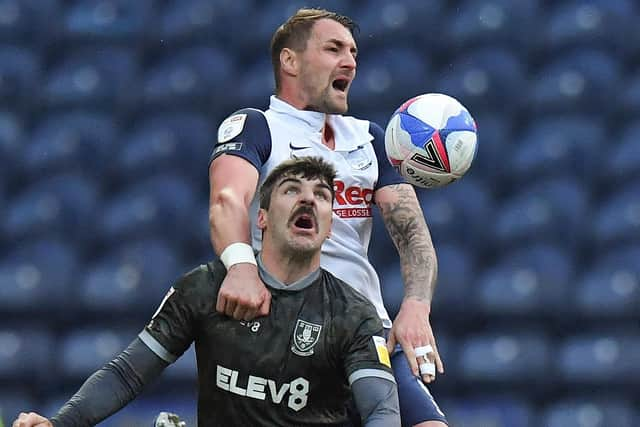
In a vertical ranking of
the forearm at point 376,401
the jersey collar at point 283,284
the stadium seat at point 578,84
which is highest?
the stadium seat at point 578,84

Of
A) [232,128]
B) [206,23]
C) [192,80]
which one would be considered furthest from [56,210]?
[232,128]

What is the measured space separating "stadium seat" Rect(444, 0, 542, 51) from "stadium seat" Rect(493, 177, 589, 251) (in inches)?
54.5

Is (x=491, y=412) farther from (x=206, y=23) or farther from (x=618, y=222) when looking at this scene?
(x=206, y=23)

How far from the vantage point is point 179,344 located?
4.08 m

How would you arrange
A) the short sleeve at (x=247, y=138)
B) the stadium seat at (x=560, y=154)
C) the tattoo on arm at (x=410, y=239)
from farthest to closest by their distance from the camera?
the stadium seat at (x=560, y=154) → the tattoo on arm at (x=410, y=239) → the short sleeve at (x=247, y=138)

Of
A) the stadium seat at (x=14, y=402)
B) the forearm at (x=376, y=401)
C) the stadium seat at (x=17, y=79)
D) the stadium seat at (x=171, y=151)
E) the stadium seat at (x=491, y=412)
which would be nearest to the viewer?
the forearm at (x=376, y=401)

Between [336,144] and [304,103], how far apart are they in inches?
7.4

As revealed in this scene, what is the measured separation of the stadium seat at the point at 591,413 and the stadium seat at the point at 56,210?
3382 millimetres

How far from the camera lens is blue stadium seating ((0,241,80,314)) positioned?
849cm

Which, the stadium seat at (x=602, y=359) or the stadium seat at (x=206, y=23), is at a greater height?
the stadium seat at (x=206, y=23)

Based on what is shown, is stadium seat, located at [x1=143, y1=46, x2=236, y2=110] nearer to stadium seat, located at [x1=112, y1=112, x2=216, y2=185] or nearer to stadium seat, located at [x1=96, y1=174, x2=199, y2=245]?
stadium seat, located at [x1=112, y1=112, x2=216, y2=185]

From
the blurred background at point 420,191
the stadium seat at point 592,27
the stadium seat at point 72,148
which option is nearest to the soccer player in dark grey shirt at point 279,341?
the blurred background at point 420,191

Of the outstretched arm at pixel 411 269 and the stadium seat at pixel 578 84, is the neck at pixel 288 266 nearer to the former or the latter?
the outstretched arm at pixel 411 269

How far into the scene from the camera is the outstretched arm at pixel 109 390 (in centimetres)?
387
